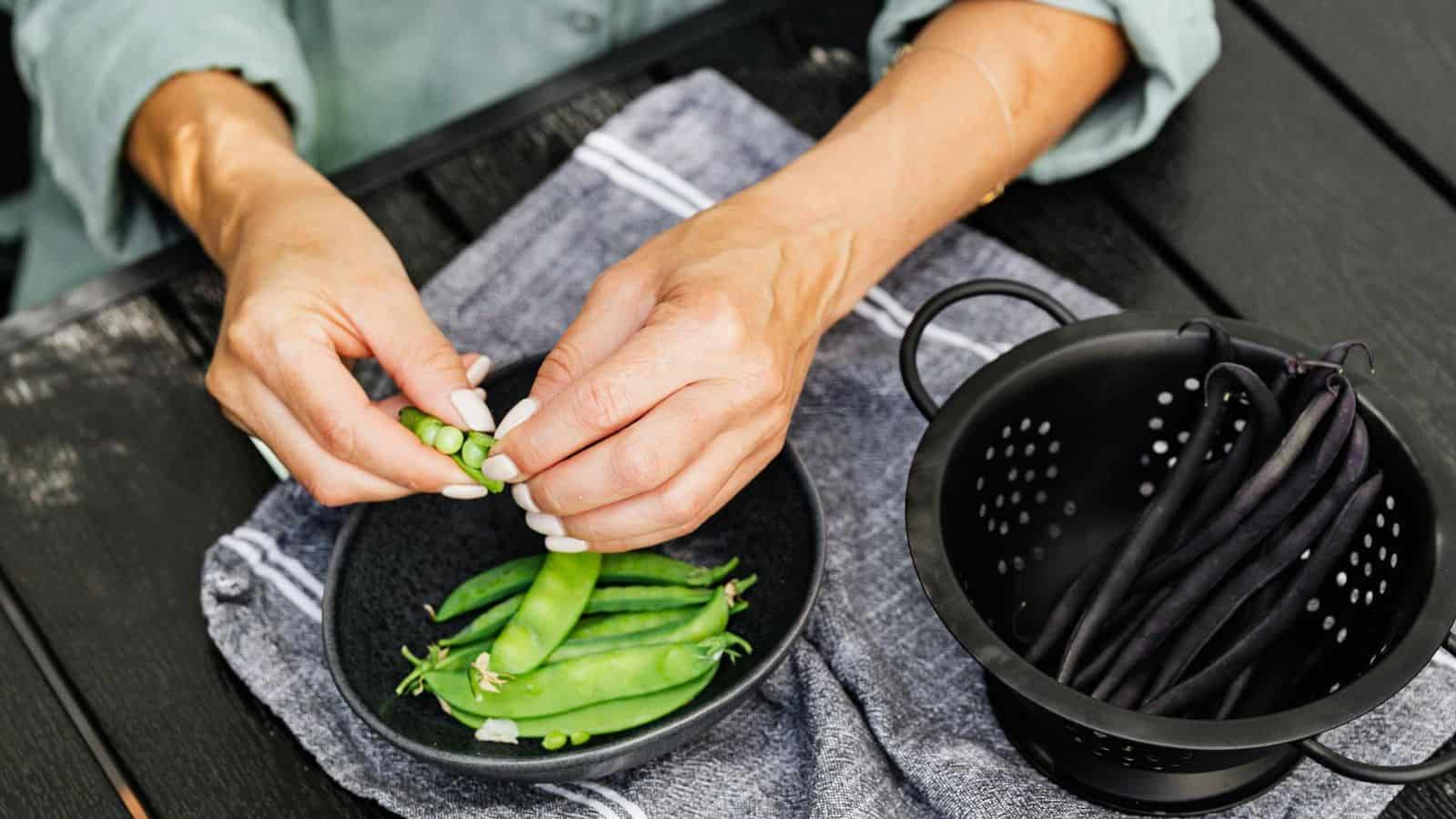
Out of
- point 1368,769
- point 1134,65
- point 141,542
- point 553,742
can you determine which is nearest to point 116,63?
point 141,542

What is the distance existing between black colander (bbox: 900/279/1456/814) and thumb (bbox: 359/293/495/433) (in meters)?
0.32

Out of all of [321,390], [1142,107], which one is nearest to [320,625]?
[321,390]

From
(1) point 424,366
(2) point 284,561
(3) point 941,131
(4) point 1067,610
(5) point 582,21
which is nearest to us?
(4) point 1067,610

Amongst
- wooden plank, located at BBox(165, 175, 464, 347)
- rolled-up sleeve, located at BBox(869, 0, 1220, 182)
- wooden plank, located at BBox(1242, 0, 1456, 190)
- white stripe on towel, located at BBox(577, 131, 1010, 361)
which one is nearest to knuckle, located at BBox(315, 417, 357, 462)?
wooden plank, located at BBox(165, 175, 464, 347)

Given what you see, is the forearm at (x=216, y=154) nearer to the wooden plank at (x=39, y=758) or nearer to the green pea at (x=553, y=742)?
the wooden plank at (x=39, y=758)

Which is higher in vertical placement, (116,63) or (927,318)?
(927,318)

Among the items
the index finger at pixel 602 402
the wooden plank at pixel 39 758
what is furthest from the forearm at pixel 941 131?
the wooden plank at pixel 39 758

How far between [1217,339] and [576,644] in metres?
0.50

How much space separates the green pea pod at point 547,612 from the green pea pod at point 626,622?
1cm

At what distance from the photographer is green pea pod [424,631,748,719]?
980 millimetres

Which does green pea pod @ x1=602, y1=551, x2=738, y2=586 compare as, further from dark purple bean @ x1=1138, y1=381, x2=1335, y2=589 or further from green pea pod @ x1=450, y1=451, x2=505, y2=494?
dark purple bean @ x1=1138, y1=381, x2=1335, y2=589

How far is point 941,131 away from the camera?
49.6 inches

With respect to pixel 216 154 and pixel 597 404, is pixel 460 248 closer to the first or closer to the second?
pixel 216 154

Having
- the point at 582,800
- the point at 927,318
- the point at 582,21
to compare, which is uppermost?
the point at 927,318
